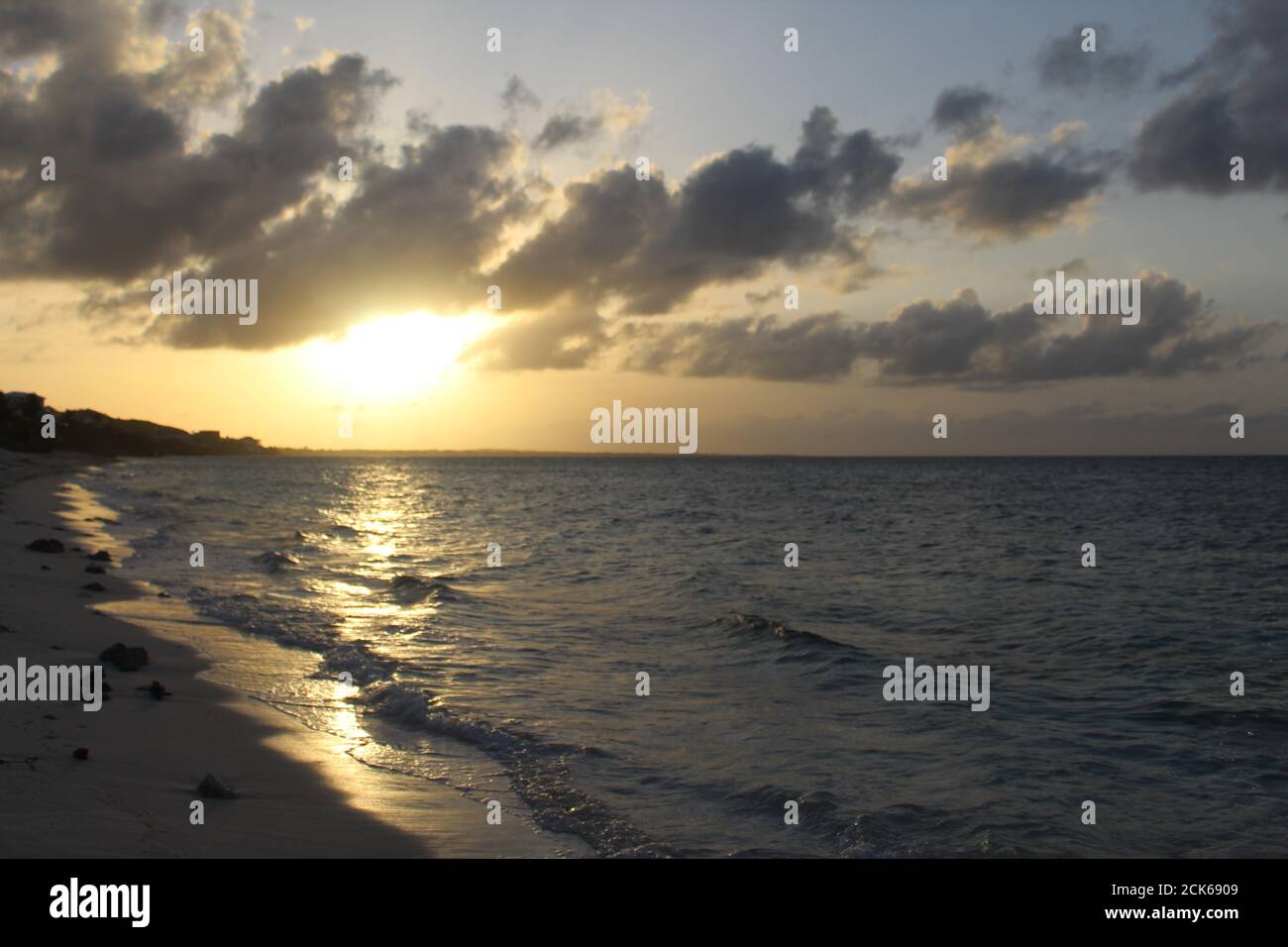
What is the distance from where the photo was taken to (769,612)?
78.0 feet

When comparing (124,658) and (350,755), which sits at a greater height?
(124,658)

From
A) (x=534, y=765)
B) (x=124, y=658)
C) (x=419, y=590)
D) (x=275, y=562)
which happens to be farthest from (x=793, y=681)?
(x=275, y=562)

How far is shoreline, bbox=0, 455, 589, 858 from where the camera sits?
795 cm

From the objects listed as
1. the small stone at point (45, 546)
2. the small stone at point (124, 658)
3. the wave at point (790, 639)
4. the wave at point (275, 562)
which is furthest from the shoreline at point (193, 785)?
the wave at point (275, 562)

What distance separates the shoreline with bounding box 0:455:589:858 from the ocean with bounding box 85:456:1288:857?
28.4 inches

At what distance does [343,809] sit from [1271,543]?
46867mm

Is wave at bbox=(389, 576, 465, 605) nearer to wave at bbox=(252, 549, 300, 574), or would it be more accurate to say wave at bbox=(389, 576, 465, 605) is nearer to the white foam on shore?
wave at bbox=(252, 549, 300, 574)

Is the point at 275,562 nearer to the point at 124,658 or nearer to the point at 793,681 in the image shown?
the point at 124,658

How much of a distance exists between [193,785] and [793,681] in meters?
10.3

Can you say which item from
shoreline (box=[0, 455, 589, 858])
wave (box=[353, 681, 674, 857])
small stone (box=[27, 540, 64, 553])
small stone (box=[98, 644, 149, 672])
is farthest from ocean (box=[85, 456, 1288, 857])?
small stone (box=[27, 540, 64, 553])

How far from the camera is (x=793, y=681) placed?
54.7 ft

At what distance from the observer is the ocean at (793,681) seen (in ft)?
33.3

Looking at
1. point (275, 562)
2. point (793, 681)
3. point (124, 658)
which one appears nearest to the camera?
point (124, 658)

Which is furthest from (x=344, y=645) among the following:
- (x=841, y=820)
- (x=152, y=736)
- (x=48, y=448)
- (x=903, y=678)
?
(x=48, y=448)
